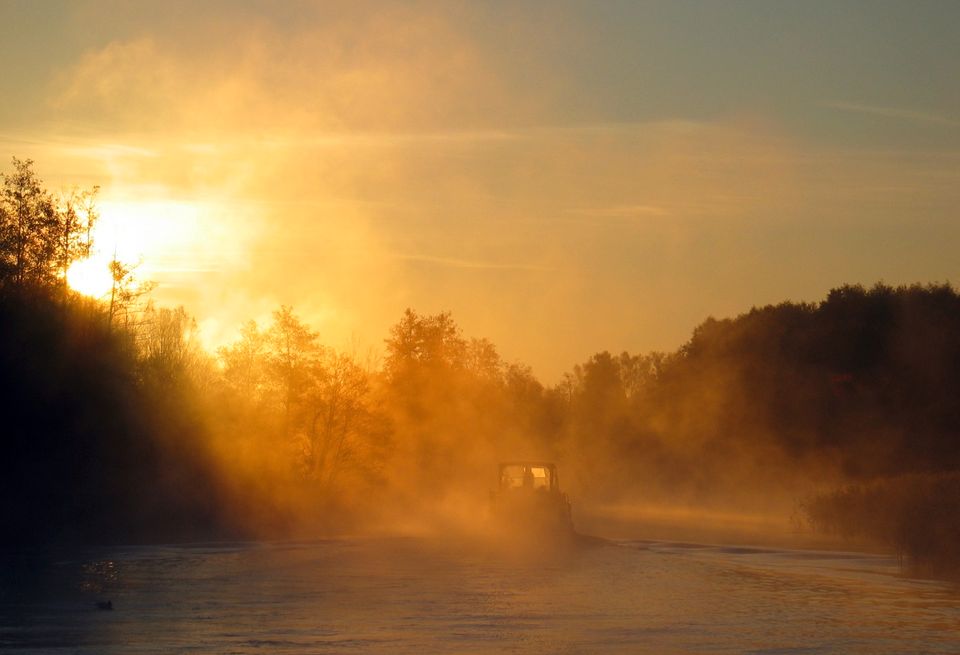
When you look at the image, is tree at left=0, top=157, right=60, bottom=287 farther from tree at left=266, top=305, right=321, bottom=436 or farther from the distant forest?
tree at left=266, top=305, right=321, bottom=436

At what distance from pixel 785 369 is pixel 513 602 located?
179ft

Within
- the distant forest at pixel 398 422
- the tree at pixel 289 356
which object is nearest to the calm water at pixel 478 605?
the distant forest at pixel 398 422

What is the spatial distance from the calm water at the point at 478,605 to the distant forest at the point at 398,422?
251 inches

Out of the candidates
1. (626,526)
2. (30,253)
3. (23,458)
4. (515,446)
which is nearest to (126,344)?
(30,253)

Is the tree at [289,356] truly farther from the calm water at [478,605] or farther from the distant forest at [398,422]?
the calm water at [478,605]

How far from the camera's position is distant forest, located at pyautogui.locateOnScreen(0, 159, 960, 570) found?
1630 inches

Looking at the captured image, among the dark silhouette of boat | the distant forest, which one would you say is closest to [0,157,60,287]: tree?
the distant forest

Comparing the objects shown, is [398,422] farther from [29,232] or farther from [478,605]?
[478,605]

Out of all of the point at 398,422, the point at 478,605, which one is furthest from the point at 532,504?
the point at 398,422

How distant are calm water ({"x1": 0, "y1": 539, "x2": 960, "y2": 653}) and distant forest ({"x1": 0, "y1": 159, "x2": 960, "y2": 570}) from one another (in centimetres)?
638

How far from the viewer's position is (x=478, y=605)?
24188 millimetres

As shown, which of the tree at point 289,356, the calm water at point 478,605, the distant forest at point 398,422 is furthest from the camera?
the tree at point 289,356

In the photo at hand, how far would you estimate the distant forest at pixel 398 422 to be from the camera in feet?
136

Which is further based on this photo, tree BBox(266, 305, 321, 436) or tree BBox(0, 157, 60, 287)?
tree BBox(266, 305, 321, 436)
